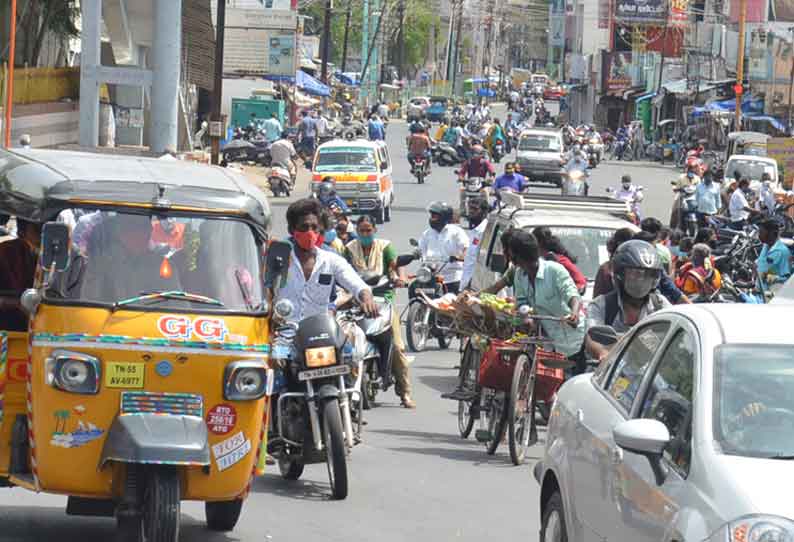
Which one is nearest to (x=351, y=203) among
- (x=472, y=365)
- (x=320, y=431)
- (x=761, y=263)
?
(x=761, y=263)

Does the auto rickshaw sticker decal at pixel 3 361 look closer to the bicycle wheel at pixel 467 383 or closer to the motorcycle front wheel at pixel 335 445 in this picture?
the motorcycle front wheel at pixel 335 445

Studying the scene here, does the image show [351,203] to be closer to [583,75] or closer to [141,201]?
[141,201]

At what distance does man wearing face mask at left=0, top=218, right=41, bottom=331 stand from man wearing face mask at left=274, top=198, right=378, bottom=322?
224 centimetres

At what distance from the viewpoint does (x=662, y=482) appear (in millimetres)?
5684

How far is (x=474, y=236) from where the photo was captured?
71.4ft

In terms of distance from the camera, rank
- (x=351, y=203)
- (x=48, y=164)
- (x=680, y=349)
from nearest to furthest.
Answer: (x=680, y=349), (x=48, y=164), (x=351, y=203)

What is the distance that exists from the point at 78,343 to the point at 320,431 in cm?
265

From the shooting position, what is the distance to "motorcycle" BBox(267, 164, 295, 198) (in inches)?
1658

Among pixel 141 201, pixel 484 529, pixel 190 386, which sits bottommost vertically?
pixel 484 529

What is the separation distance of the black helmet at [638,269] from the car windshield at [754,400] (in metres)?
→ 3.96

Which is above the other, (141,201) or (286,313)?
(141,201)

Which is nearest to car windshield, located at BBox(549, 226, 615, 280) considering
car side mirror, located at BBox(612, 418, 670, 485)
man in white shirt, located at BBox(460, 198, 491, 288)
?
man in white shirt, located at BBox(460, 198, 491, 288)

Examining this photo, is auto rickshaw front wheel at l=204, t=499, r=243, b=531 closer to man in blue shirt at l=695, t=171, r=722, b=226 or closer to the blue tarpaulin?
man in blue shirt at l=695, t=171, r=722, b=226

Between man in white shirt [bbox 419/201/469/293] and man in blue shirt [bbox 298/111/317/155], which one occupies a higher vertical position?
man in blue shirt [bbox 298/111/317/155]
